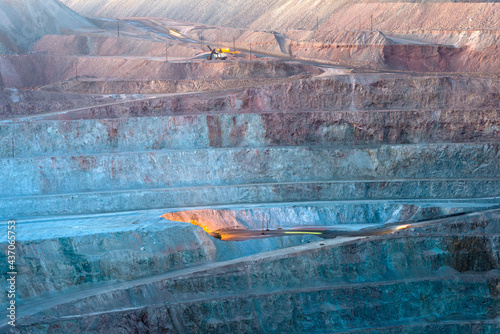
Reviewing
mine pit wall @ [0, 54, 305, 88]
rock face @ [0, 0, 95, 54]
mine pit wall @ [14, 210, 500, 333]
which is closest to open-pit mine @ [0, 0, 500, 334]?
mine pit wall @ [14, 210, 500, 333]

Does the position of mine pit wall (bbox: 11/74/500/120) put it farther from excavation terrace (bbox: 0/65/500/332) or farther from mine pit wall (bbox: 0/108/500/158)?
mine pit wall (bbox: 0/108/500/158)

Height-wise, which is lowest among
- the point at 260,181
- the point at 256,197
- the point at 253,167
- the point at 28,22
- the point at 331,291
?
the point at 331,291

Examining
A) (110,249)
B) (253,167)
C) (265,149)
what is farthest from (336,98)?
(110,249)

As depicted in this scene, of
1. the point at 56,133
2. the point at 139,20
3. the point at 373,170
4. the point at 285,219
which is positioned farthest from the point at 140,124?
the point at 139,20

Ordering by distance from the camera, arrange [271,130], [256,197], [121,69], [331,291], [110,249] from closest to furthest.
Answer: [331,291] < [110,249] < [256,197] < [271,130] < [121,69]

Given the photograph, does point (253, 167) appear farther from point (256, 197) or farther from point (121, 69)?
point (121, 69)

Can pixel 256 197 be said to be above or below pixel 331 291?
above

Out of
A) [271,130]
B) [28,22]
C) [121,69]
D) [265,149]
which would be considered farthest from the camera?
[28,22]
